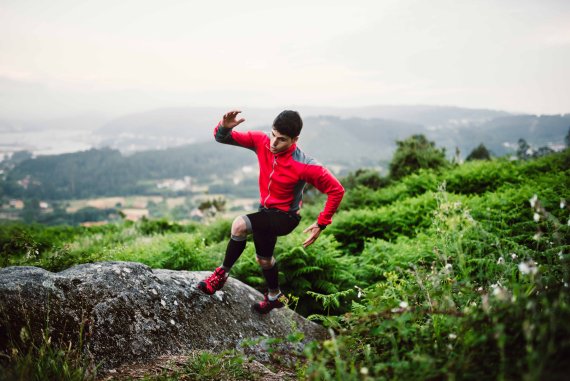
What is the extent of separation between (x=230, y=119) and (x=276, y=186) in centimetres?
97

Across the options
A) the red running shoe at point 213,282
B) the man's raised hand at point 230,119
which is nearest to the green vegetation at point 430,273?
the red running shoe at point 213,282

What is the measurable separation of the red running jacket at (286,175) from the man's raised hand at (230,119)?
0.18 feet

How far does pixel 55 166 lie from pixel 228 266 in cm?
14869

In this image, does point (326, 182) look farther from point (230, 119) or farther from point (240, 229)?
point (230, 119)

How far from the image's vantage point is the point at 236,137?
4105mm

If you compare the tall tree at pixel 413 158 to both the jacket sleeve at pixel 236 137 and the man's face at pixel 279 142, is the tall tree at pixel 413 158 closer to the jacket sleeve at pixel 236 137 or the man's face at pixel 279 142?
the jacket sleeve at pixel 236 137

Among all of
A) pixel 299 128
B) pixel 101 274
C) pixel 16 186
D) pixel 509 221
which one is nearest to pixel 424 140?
pixel 509 221

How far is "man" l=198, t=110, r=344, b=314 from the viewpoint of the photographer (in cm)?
385

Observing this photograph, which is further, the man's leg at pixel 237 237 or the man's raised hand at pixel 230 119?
the man's leg at pixel 237 237

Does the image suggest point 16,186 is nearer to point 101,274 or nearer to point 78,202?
point 78,202

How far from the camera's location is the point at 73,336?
306 cm

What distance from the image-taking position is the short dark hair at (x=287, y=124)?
12.3 ft

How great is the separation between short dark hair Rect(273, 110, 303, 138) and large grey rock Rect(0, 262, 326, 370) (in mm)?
1987

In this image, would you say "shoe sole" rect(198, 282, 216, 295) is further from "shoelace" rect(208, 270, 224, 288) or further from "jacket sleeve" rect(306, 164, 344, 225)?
"jacket sleeve" rect(306, 164, 344, 225)
